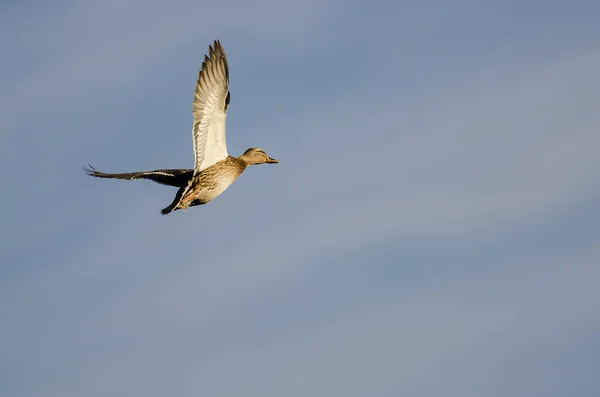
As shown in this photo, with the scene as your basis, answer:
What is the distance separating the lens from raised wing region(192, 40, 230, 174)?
97.7 ft

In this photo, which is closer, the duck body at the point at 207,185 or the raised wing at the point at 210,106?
the raised wing at the point at 210,106

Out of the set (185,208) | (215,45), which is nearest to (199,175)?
(185,208)

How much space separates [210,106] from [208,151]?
1.65 meters

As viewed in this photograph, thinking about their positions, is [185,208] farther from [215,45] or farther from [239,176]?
[215,45]

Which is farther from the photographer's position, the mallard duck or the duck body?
the duck body

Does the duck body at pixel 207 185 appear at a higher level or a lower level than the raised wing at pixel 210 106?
lower

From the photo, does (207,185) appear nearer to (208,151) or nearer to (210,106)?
(208,151)

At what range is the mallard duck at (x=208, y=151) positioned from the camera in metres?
29.8

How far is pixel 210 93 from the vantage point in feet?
98.5

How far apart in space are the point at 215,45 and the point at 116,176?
7.13 metres

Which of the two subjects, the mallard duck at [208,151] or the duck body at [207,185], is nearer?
the mallard duck at [208,151]

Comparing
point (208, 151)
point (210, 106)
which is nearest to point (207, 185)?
point (208, 151)

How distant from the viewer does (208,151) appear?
103ft

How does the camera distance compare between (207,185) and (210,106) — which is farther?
(207,185)
